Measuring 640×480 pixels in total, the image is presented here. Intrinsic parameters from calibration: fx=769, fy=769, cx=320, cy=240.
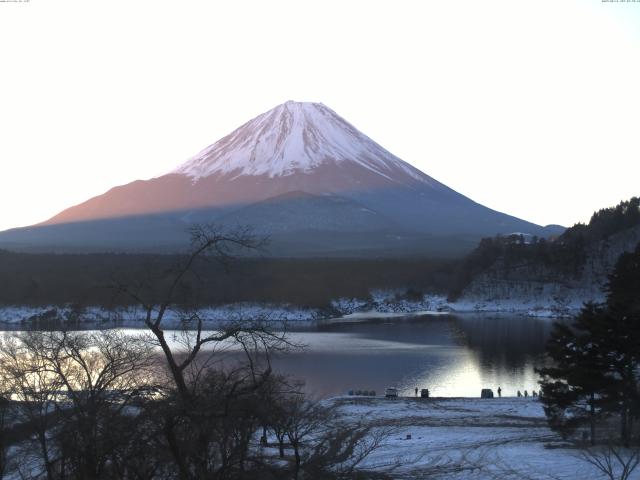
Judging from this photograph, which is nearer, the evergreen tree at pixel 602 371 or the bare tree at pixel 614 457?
the bare tree at pixel 614 457

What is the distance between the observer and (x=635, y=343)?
15328mm

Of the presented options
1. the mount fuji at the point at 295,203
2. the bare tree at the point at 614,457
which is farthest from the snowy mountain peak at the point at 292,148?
the bare tree at the point at 614,457

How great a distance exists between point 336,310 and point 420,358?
28577 mm

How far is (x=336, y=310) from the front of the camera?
62156 millimetres

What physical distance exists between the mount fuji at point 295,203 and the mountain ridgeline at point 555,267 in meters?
34.2

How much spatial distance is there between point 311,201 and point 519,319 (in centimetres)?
9850

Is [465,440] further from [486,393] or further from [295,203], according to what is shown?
[295,203]

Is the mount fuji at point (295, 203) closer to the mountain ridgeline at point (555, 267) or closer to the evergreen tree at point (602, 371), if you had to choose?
the mountain ridgeline at point (555, 267)

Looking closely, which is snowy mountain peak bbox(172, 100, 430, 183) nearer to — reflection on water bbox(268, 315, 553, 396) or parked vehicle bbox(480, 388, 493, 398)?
reflection on water bbox(268, 315, 553, 396)

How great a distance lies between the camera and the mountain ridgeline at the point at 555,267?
6317 centimetres

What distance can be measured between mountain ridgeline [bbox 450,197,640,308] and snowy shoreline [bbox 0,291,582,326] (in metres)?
1.06

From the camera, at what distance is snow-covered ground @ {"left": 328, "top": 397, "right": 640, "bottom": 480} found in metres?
13.5

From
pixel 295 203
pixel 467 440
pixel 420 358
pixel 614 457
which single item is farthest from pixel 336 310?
pixel 295 203

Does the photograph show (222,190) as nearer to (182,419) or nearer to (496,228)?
(496,228)
